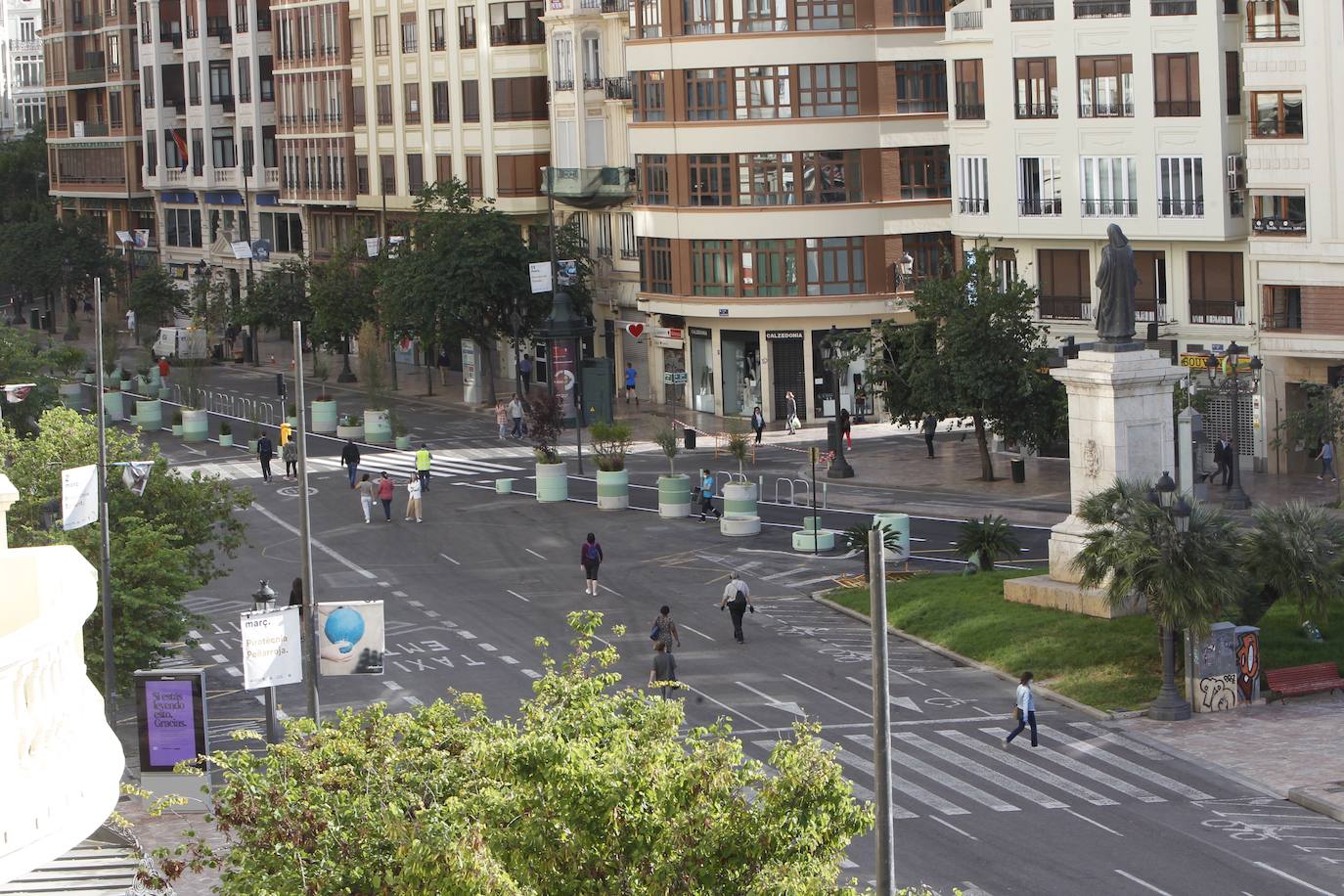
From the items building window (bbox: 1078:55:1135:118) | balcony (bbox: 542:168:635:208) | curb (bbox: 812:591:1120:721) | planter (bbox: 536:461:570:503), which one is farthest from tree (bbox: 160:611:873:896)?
balcony (bbox: 542:168:635:208)

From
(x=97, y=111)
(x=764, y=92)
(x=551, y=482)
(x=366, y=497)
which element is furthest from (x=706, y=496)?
(x=97, y=111)

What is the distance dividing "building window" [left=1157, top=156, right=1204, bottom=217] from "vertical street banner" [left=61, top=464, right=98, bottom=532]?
34269mm

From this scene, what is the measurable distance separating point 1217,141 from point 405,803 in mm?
45572

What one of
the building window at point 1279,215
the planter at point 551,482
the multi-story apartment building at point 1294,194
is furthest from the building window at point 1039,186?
the planter at point 551,482

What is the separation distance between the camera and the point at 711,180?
7488 cm

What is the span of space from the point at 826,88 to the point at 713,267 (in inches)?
268

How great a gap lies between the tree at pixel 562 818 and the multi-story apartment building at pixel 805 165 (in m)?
52.5

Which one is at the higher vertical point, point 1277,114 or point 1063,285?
point 1277,114

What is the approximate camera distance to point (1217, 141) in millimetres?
60812

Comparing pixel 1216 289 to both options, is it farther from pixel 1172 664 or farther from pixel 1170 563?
pixel 1172 664

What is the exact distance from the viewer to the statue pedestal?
136 ft

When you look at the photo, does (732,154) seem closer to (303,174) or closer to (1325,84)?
(1325,84)

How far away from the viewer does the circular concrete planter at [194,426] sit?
3022 inches

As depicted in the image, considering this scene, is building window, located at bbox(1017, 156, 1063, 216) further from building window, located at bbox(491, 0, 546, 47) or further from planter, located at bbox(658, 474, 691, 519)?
building window, located at bbox(491, 0, 546, 47)
